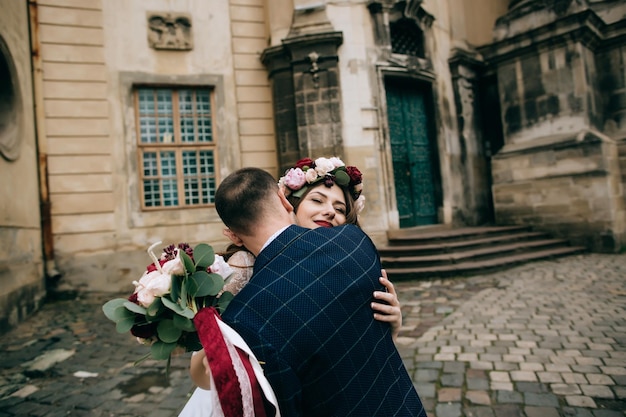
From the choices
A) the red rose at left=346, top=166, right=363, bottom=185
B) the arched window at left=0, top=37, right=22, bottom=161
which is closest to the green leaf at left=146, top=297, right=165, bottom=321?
the red rose at left=346, top=166, right=363, bottom=185

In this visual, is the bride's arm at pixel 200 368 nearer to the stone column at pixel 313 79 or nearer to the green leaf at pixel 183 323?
the green leaf at pixel 183 323

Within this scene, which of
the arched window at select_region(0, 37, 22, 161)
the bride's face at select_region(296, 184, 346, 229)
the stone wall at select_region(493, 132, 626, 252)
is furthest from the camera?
the stone wall at select_region(493, 132, 626, 252)

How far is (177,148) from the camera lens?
841cm

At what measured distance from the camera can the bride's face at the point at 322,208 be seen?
1.89m

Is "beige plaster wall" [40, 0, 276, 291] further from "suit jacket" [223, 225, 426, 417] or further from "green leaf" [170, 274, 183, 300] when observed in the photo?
"suit jacket" [223, 225, 426, 417]

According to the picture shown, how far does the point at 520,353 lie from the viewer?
376cm

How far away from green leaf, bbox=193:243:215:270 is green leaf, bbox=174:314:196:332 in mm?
194

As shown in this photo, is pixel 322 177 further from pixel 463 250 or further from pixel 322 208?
pixel 463 250

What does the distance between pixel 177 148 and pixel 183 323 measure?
25.8 ft

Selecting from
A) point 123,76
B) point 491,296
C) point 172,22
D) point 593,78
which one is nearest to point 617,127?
point 593,78

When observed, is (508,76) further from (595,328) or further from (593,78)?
(595,328)

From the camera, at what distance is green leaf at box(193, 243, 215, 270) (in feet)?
4.37

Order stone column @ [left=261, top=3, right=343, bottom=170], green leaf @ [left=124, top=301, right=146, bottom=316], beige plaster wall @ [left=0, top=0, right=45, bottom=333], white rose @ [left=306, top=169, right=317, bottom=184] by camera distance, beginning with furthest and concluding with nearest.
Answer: stone column @ [left=261, top=3, right=343, bottom=170] < beige plaster wall @ [left=0, top=0, right=45, bottom=333] < white rose @ [left=306, top=169, right=317, bottom=184] < green leaf @ [left=124, top=301, right=146, bottom=316]

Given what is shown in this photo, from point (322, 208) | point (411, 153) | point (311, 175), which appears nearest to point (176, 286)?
point (322, 208)
